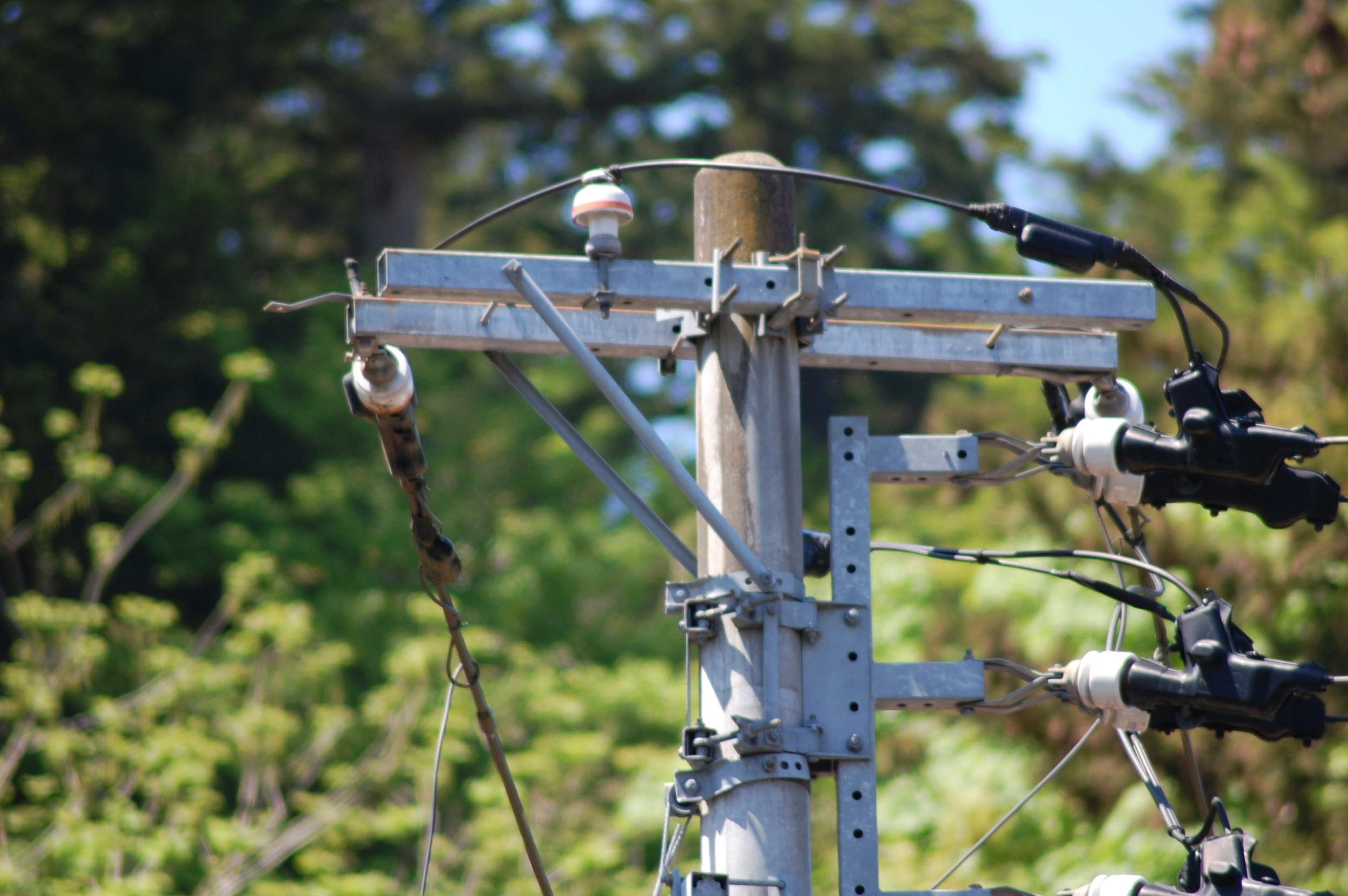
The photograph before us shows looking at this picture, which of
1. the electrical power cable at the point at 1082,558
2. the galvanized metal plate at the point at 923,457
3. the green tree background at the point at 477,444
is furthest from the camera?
the green tree background at the point at 477,444

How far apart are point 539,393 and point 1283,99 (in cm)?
1626

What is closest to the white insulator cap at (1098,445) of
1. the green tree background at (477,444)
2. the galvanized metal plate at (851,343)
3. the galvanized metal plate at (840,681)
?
the galvanized metal plate at (851,343)

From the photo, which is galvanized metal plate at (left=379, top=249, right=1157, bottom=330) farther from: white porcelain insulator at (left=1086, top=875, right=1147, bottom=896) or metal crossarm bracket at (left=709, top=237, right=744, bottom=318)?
white porcelain insulator at (left=1086, top=875, right=1147, bottom=896)

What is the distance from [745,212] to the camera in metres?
5.01

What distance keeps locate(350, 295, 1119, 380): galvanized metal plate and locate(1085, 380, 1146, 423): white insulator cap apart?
72 millimetres

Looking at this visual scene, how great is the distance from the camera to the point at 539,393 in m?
4.95

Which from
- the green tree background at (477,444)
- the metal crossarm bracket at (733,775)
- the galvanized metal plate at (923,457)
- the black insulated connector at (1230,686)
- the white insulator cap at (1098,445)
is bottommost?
the metal crossarm bracket at (733,775)

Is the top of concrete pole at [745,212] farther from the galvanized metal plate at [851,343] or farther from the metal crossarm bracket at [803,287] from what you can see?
the galvanized metal plate at [851,343]

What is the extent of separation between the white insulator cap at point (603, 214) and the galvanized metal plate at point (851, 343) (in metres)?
0.37

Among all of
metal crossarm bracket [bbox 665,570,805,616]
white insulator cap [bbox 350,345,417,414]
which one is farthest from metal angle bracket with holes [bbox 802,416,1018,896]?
white insulator cap [bbox 350,345,417,414]

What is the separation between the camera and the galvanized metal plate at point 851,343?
16.1ft

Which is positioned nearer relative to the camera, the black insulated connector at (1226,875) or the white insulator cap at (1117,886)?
the black insulated connector at (1226,875)

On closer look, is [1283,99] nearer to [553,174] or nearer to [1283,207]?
[1283,207]

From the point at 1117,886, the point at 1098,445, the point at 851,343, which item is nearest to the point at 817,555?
the point at 851,343
